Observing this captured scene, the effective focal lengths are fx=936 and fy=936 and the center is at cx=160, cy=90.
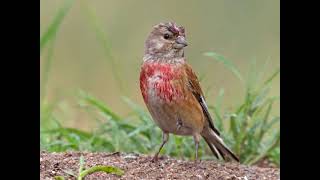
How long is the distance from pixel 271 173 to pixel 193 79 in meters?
0.85

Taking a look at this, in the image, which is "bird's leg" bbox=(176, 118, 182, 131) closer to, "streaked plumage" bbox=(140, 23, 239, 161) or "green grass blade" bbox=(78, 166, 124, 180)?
"streaked plumage" bbox=(140, 23, 239, 161)

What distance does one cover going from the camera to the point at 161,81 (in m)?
6.18

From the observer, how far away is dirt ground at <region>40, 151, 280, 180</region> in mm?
5320

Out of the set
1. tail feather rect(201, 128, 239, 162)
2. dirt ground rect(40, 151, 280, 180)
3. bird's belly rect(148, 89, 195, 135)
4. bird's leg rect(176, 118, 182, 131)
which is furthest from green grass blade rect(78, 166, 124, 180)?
tail feather rect(201, 128, 239, 162)

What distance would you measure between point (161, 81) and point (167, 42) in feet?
1.06

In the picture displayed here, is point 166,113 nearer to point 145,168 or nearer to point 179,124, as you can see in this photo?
point 179,124

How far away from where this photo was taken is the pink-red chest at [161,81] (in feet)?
20.2

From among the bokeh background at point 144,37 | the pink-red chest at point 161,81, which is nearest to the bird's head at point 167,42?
the pink-red chest at point 161,81

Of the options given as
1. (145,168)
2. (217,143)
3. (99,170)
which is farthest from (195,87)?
(99,170)

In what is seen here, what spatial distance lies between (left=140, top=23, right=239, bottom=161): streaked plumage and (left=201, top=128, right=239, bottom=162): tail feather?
0.95 feet

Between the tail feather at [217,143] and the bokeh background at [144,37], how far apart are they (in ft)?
8.23

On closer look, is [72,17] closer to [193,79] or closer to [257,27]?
[257,27]

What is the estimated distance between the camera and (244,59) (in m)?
10.8

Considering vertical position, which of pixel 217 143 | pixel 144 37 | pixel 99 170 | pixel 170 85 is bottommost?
pixel 99 170
